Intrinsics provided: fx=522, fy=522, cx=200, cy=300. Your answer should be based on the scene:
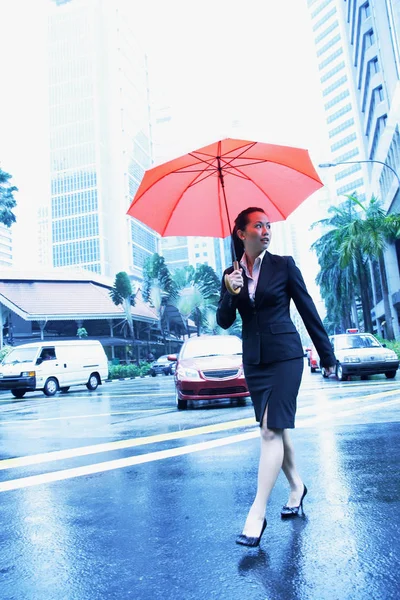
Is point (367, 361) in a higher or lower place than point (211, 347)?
lower

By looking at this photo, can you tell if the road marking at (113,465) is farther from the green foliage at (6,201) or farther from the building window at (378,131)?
the building window at (378,131)

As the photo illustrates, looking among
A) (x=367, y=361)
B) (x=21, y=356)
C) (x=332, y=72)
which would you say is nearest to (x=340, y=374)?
(x=367, y=361)

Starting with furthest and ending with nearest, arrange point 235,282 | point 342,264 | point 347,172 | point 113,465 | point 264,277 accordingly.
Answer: point 347,172, point 342,264, point 113,465, point 264,277, point 235,282

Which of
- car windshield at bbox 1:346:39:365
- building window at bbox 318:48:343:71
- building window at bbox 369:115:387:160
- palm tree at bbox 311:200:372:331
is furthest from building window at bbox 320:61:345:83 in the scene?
car windshield at bbox 1:346:39:365

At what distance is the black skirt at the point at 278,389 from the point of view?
291 cm

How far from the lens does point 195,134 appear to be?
3.95m

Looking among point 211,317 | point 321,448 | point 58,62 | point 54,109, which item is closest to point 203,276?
point 211,317

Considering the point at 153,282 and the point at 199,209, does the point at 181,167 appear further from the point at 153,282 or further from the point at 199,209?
the point at 153,282

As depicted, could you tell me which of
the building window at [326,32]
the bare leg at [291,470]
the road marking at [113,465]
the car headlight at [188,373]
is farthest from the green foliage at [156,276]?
the building window at [326,32]

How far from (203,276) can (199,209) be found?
5173 centimetres

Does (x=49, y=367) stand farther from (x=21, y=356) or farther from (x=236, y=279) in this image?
Answer: (x=236, y=279)

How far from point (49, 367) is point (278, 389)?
17.2 metres

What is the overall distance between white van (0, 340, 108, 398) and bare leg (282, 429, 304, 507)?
16.3m

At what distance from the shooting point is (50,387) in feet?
61.9
